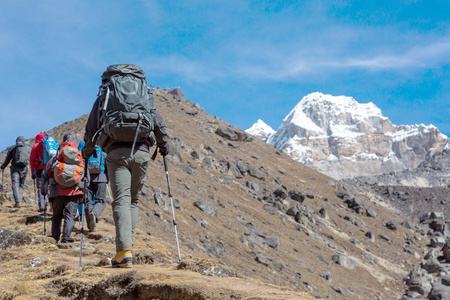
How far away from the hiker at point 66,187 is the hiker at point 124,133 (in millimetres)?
2756

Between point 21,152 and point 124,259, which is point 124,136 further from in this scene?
point 21,152

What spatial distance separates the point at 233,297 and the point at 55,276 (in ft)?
9.00

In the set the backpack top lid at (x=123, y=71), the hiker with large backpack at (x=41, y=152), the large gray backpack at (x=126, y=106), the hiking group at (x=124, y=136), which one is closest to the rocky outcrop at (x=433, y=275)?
the hiker with large backpack at (x=41, y=152)

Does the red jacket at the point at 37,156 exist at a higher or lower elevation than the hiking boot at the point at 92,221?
higher

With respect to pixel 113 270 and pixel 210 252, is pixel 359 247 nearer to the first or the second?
pixel 210 252

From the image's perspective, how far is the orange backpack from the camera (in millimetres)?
8695

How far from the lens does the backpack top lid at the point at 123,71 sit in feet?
19.8

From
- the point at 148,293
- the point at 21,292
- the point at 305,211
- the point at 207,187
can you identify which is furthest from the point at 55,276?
the point at 305,211

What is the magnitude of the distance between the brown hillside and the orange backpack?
107 cm

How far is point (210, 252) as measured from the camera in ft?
54.5

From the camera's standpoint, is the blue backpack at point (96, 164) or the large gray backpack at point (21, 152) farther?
the large gray backpack at point (21, 152)

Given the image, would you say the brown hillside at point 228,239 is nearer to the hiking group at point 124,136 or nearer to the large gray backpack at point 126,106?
the hiking group at point 124,136

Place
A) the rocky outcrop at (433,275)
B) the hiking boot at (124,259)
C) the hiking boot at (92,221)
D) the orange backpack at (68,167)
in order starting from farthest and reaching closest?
the rocky outcrop at (433,275) → the hiking boot at (92,221) → the orange backpack at (68,167) → the hiking boot at (124,259)

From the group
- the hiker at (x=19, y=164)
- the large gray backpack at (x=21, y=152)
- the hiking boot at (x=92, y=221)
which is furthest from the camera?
the large gray backpack at (x=21, y=152)
